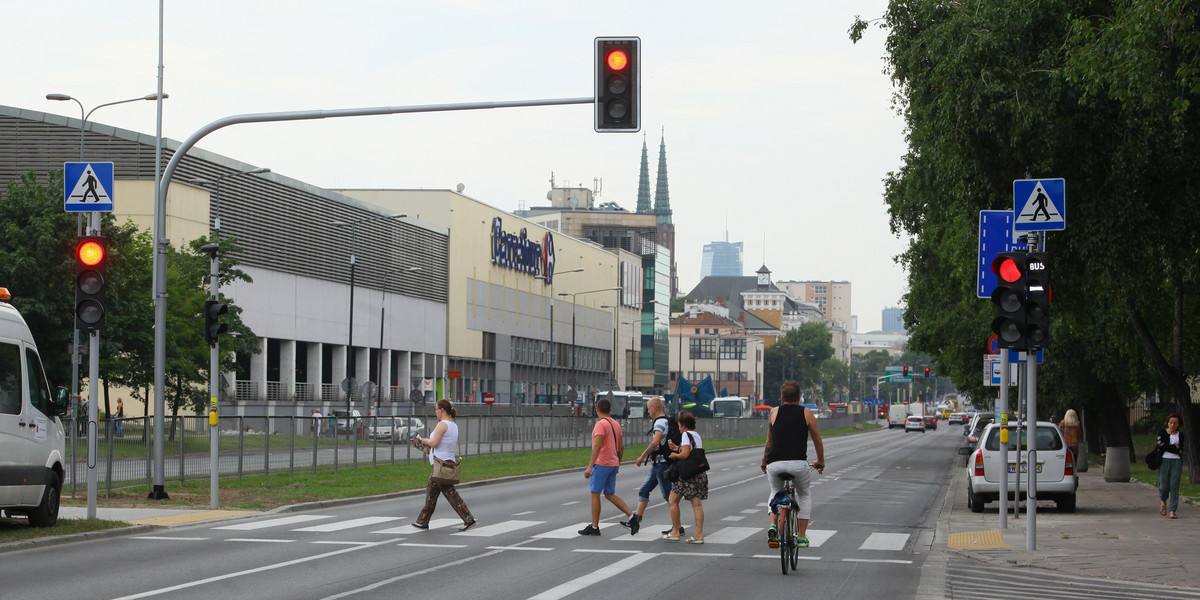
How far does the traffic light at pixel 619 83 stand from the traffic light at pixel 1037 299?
4.98 meters

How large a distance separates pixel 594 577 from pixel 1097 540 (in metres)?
7.62

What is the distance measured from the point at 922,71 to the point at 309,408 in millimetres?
59053

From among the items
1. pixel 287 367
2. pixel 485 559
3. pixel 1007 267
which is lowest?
pixel 485 559

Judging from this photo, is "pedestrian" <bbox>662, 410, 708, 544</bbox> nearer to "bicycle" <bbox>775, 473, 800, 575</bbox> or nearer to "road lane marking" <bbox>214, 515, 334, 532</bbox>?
"bicycle" <bbox>775, 473, 800, 575</bbox>

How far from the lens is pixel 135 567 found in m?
13.7

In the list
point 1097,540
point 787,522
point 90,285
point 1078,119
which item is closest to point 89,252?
point 90,285

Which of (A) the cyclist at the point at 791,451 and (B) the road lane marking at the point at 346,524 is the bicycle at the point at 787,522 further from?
(B) the road lane marking at the point at 346,524

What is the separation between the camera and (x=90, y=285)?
57.9ft

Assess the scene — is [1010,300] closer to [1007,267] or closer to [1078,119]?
[1007,267]

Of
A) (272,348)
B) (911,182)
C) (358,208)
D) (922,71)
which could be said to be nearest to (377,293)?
(358,208)

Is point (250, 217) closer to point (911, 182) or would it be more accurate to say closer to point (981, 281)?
point (911, 182)

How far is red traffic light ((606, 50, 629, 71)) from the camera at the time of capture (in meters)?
15.5

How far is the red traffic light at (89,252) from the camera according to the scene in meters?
17.7

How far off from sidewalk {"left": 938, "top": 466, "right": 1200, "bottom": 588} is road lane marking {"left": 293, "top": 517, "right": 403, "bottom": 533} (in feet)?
26.1
